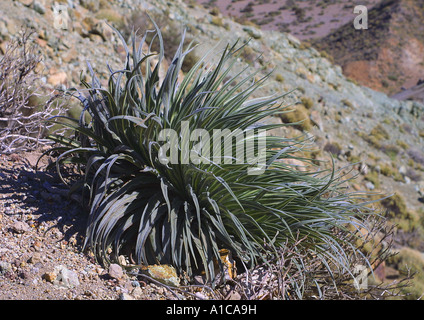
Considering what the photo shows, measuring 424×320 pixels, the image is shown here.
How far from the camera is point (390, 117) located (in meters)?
17.2

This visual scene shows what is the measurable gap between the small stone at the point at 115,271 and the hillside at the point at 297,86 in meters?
0.06

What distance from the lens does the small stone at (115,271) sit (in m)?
2.90

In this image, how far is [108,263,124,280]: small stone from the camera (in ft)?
9.52

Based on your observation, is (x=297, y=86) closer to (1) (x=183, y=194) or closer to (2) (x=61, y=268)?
(1) (x=183, y=194)

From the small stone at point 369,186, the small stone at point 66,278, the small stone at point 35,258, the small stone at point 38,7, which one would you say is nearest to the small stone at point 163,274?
the small stone at point 66,278

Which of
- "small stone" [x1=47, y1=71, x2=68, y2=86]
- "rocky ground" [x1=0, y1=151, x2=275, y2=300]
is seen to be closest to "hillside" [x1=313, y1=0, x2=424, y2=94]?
"small stone" [x1=47, y1=71, x2=68, y2=86]

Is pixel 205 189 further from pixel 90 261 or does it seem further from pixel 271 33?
pixel 271 33

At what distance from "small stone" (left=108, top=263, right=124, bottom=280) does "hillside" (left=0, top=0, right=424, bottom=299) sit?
0.06 m

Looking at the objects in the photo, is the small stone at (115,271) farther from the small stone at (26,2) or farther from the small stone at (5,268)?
the small stone at (26,2)

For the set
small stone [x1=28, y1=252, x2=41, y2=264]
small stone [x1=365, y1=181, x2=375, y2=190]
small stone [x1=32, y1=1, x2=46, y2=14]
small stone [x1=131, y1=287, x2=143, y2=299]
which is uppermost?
small stone [x1=32, y1=1, x2=46, y2=14]

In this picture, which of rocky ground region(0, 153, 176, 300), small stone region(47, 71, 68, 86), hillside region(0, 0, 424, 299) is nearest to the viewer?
Result: rocky ground region(0, 153, 176, 300)

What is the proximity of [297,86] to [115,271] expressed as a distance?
447 inches

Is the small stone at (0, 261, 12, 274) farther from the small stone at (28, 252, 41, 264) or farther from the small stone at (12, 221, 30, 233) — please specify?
the small stone at (12, 221, 30, 233)

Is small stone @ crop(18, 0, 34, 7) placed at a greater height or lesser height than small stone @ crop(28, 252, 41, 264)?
greater
